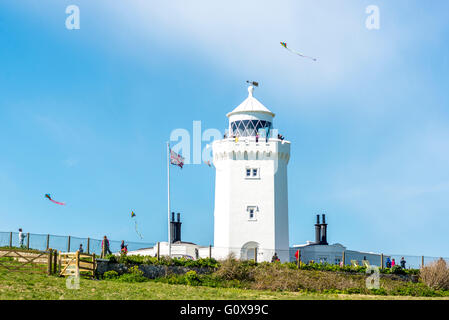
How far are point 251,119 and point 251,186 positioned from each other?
565 cm

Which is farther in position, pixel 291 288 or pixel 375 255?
pixel 375 255

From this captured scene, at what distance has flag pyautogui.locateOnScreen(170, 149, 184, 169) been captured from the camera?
4868 centimetres

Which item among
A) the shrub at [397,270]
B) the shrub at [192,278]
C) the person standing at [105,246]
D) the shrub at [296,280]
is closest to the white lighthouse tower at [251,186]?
the shrub at [397,270]

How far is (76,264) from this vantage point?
32.1m

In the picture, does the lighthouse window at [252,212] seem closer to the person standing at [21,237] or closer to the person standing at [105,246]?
the person standing at [105,246]

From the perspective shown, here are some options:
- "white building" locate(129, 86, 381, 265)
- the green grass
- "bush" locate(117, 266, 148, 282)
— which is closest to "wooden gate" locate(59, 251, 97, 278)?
the green grass

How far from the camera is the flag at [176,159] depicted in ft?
160

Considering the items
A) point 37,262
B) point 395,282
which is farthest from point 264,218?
point 37,262

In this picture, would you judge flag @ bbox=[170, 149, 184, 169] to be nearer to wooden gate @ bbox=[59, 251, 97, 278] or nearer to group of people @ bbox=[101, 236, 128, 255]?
group of people @ bbox=[101, 236, 128, 255]

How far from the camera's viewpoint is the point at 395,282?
40.9 meters
